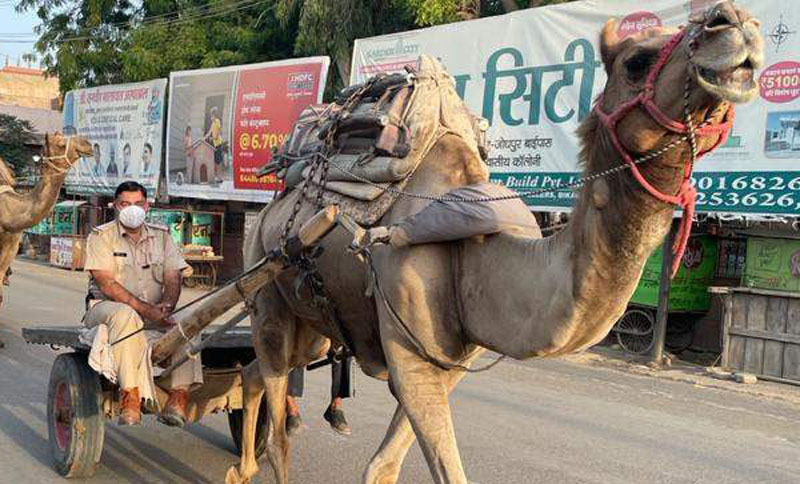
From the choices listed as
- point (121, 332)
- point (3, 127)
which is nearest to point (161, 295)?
point (121, 332)

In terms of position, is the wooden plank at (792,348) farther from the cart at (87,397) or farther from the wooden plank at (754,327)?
the cart at (87,397)

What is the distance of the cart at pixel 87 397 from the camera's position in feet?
18.9

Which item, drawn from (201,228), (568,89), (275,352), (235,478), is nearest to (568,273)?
(275,352)

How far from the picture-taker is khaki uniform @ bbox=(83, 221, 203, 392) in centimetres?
548

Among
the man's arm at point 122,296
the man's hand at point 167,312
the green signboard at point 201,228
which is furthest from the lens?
the green signboard at point 201,228

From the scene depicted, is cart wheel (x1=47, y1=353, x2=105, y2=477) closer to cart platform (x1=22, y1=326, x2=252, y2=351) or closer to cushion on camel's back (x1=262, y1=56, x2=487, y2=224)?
cart platform (x1=22, y1=326, x2=252, y2=351)

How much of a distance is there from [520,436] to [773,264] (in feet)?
18.5

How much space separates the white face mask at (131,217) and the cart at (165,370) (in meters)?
0.71

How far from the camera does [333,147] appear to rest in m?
5.06

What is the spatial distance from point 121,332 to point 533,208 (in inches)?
329

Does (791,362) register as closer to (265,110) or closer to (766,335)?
(766,335)

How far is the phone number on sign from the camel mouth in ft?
28.3

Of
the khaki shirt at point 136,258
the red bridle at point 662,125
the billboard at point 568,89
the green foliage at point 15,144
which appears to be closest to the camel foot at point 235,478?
the khaki shirt at point 136,258

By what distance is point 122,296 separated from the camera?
19.7ft
